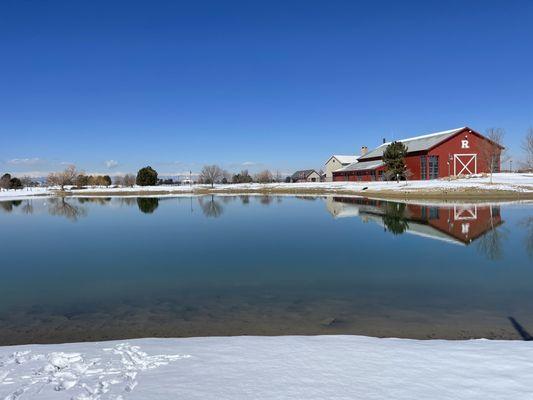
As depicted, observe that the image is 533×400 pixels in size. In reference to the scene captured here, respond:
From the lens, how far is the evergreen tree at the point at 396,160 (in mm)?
63750

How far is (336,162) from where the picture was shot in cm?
10388

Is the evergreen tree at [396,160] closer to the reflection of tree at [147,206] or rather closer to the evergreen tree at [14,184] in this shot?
the reflection of tree at [147,206]

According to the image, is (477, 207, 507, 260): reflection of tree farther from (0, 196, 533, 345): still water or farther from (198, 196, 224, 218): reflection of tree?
(198, 196, 224, 218): reflection of tree

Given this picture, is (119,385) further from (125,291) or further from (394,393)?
(125,291)

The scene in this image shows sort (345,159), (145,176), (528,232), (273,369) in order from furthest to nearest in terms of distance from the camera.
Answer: (145,176) < (345,159) < (528,232) < (273,369)

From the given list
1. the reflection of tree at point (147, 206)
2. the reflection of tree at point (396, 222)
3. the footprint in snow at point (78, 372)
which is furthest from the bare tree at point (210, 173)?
the footprint in snow at point (78, 372)

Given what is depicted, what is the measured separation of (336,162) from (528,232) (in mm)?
84920

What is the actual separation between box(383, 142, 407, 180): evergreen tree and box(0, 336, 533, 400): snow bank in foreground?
60367 mm

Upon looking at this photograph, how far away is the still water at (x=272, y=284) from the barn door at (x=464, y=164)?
44557mm

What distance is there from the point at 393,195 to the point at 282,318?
150 feet

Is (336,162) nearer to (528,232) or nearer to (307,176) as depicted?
(307,176)

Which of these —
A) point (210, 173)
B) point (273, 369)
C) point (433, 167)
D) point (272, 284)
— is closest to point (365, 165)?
point (433, 167)

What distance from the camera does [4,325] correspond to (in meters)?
8.71

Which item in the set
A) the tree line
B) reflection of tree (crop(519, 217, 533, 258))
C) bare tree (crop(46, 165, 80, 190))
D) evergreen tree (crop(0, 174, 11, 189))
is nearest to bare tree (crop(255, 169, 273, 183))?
the tree line
